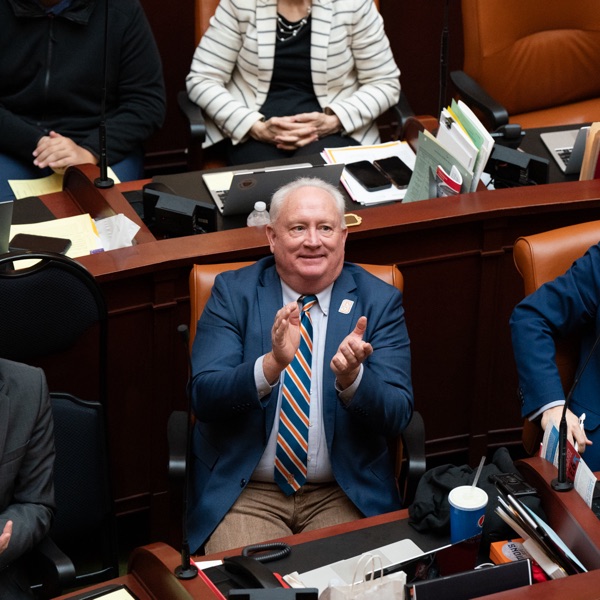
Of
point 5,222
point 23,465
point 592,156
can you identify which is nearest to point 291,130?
point 592,156

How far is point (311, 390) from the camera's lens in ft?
9.48

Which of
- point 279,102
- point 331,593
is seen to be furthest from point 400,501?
point 279,102

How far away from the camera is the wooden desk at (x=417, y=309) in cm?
319

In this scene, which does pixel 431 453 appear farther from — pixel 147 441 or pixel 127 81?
pixel 127 81

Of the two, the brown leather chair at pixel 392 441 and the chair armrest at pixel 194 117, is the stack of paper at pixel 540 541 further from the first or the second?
the chair armrest at pixel 194 117

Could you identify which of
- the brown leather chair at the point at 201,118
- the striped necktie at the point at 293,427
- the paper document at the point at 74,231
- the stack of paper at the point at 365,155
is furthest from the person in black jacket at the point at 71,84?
the striped necktie at the point at 293,427

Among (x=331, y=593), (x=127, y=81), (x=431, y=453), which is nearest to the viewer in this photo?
(x=331, y=593)

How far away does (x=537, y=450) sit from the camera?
308cm

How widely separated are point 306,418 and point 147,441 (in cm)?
66

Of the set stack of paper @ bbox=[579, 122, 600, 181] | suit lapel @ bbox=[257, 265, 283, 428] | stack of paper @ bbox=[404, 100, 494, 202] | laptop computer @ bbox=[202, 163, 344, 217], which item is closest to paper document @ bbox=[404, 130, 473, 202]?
stack of paper @ bbox=[404, 100, 494, 202]

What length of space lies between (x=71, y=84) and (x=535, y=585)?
278 cm

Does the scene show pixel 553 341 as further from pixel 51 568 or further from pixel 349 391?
pixel 51 568

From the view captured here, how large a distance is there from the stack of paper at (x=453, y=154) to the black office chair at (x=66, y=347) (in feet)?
4.05

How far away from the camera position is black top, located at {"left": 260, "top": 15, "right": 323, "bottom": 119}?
4.29 metres
